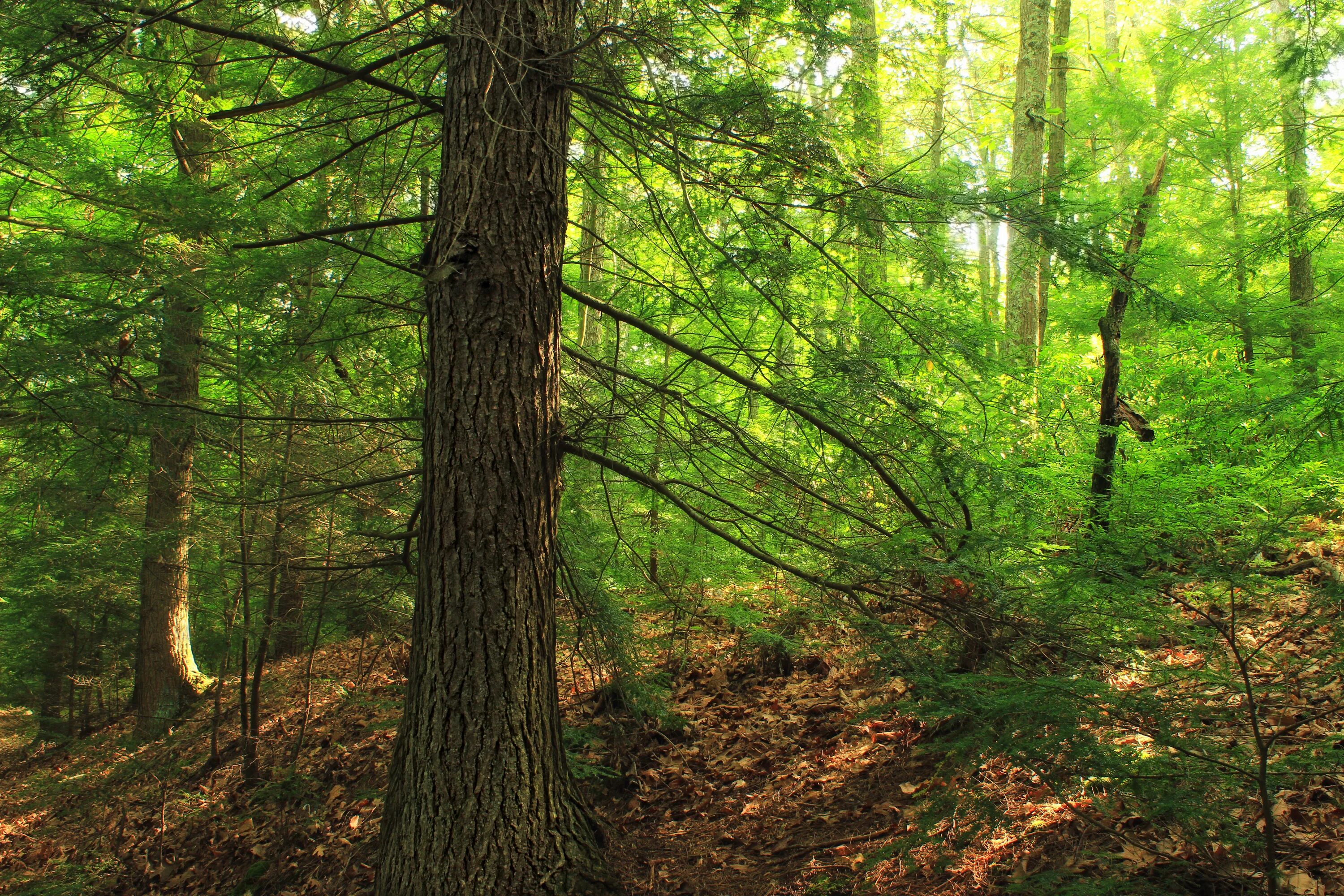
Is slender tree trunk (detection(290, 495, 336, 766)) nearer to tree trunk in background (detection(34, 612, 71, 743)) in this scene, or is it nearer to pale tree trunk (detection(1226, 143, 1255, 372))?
pale tree trunk (detection(1226, 143, 1255, 372))

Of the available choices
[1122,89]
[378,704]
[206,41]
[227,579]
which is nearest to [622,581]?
[378,704]

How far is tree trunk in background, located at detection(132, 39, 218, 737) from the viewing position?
233 inches

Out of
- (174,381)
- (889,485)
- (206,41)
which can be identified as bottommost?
(889,485)

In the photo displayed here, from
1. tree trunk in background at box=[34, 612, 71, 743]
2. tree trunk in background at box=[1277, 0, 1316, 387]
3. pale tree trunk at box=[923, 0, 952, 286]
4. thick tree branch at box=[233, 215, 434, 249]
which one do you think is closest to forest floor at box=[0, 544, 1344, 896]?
pale tree trunk at box=[923, 0, 952, 286]

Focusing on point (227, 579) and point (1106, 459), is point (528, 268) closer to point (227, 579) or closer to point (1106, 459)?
point (1106, 459)

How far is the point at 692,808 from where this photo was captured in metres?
4.90

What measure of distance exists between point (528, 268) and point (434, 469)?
1.07 meters

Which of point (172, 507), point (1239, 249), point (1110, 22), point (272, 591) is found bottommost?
point (272, 591)

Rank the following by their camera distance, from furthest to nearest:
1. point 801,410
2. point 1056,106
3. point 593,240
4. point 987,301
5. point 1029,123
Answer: point 1056,106
point 593,240
point 1029,123
point 987,301
point 801,410

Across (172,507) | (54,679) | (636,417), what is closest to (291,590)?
(172,507)

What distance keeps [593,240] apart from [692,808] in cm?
721

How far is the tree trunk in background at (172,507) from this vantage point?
593cm

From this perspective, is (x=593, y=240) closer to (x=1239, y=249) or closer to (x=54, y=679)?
(x=1239, y=249)

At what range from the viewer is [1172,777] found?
8.07 ft
